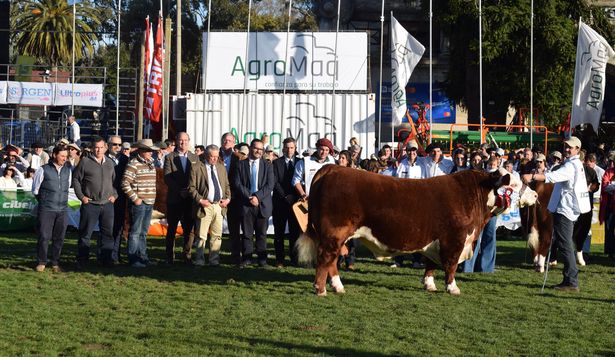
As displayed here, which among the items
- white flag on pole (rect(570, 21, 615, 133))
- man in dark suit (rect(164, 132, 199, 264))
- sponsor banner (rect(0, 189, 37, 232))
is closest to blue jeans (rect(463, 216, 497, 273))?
man in dark suit (rect(164, 132, 199, 264))

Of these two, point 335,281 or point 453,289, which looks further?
point 453,289

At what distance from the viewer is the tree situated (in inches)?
1505

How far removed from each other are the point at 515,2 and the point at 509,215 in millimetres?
21326

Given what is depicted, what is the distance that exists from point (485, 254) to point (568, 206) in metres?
2.10

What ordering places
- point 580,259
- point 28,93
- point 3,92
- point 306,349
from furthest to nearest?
point 28,93 → point 3,92 → point 580,259 → point 306,349

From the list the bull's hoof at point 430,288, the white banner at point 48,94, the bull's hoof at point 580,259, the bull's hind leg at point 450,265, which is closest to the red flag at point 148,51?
the white banner at point 48,94

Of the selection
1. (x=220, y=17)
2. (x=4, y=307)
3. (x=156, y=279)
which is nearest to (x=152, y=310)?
(x=4, y=307)

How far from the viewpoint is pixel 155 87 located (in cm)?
2662

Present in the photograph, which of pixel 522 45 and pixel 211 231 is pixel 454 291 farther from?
pixel 522 45

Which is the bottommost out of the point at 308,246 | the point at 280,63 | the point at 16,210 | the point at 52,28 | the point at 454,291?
the point at 454,291

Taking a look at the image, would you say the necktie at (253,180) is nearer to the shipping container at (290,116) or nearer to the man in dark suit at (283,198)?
the man in dark suit at (283,198)

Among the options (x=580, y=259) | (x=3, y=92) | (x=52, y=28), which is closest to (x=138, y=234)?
(x=580, y=259)

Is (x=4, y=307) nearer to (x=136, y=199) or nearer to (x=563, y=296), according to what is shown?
(x=136, y=199)

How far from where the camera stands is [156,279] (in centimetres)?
1362
